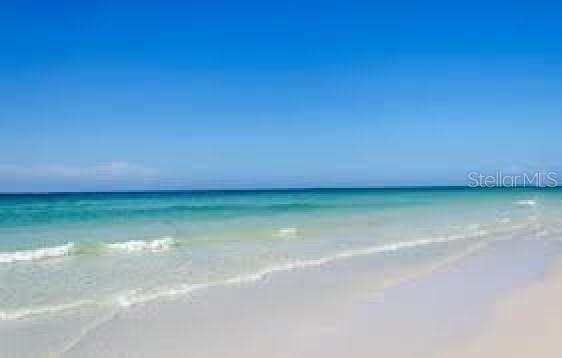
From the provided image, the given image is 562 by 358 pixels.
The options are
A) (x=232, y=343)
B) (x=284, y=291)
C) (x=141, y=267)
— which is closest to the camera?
(x=232, y=343)

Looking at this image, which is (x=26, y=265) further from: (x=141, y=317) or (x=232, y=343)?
(x=232, y=343)

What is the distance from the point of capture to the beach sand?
5480 mm

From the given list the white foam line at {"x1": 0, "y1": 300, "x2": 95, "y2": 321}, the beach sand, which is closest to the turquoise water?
the white foam line at {"x1": 0, "y1": 300, "x2": 95, "y2": 321}

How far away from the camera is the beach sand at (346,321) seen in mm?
5480

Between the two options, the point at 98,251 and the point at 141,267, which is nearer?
the point at 141,267

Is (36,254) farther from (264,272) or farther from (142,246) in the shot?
(264,272)

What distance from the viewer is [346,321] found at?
21.7 ft

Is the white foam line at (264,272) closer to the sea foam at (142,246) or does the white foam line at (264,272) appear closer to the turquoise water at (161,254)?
the turquoise water at (161,254)

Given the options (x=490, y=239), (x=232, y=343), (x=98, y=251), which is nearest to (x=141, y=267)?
(x=98, y=251)

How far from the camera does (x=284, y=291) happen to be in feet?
27.7

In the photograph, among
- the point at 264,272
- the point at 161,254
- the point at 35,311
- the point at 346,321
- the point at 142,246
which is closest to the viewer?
the point at 346,321

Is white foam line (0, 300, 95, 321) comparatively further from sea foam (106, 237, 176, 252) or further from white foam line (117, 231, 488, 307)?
sea foam (106, 237, 176, 252)

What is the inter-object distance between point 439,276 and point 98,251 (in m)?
8.04

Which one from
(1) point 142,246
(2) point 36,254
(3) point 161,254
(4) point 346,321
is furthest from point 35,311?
(1) point 142,246
